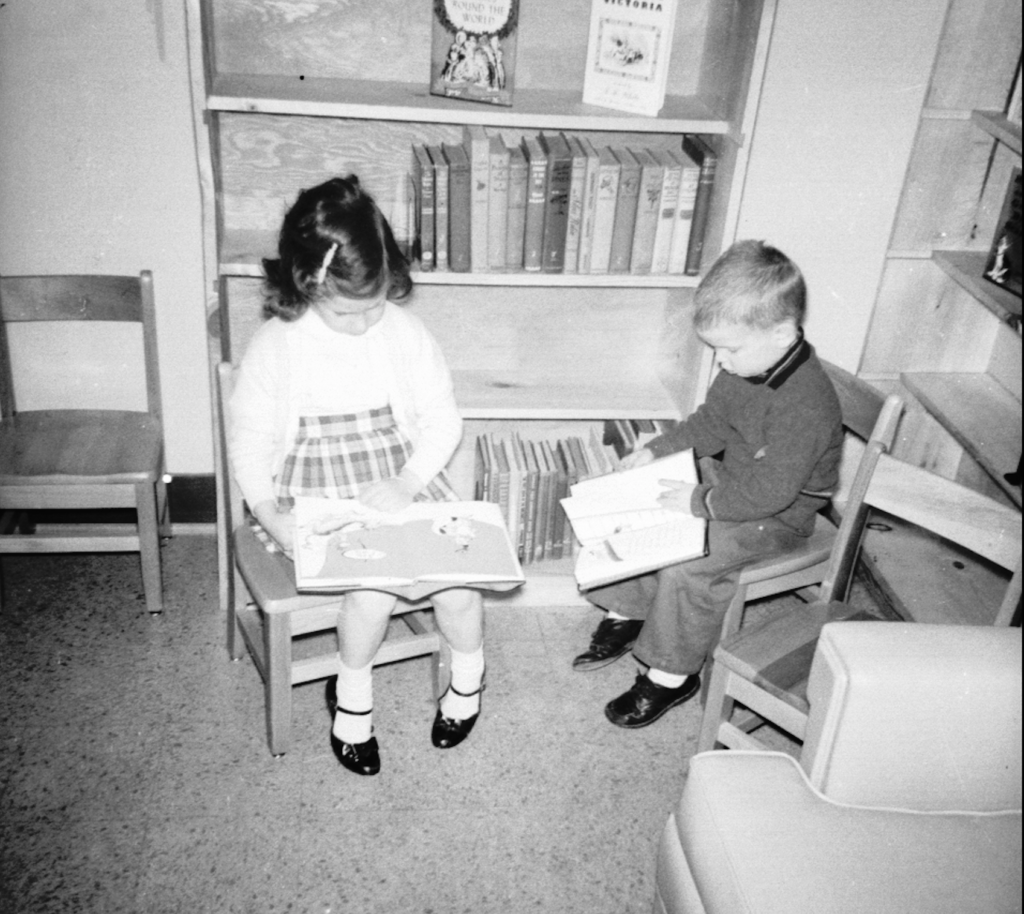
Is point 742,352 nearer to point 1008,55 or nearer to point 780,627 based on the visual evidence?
point 780,627

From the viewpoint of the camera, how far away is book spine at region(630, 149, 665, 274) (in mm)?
2244

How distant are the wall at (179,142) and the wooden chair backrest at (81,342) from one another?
0.43ft

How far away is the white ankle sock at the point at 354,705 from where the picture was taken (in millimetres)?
2043

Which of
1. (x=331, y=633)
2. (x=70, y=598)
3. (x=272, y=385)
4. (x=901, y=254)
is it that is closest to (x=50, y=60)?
(x=272, y=385)

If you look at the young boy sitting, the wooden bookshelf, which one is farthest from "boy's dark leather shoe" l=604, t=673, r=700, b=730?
the wooden bookshelf

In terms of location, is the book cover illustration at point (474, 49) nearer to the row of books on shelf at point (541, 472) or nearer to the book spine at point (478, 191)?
the book spine at point (478, 191)

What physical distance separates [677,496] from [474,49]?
3.37ft

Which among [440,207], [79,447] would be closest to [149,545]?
[79,447]

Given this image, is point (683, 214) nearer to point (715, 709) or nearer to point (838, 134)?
point (838, 134)

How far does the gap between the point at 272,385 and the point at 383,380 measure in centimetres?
23

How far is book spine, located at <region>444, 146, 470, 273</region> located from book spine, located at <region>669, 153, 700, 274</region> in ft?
1.55

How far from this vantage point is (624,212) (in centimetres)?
227

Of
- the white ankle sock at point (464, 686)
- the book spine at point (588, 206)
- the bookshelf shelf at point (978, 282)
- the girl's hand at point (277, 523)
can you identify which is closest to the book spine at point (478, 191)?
the book spine at point (588, 206)

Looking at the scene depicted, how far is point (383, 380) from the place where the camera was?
6.81ft
